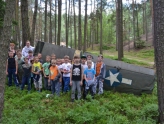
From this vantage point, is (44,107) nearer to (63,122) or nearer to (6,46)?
(63,122)

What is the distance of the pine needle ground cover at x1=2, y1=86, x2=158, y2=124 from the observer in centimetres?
495

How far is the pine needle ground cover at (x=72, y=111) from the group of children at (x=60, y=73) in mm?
452

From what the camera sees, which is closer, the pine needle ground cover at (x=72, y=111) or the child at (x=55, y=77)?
the pine needle ground cover at (x=72, y=111)

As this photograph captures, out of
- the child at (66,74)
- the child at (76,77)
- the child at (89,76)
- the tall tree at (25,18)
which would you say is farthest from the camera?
the tall tree at (25,18)

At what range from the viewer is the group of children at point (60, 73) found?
689 centimetres

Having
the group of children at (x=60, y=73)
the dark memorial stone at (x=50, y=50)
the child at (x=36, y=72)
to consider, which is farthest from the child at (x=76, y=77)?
the dark memorial stone at (x=50, y=50)

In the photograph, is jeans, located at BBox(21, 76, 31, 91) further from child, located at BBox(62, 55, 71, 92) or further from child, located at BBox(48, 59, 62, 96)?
child, located at BBox(62, 55, 71, 92)

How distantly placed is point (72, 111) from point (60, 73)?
2.31 metres

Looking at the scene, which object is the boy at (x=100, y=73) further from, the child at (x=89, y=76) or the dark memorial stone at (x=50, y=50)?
the dark memorial stone at (x=50, y=50)

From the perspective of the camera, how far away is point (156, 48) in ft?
16.1

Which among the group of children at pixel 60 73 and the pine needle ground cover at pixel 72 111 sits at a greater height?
the group of children at pixel 60 73

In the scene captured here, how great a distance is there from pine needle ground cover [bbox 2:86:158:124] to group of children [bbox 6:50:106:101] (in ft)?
1.48

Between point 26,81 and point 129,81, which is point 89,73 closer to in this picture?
point 129,81

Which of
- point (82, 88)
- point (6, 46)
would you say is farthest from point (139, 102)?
point (6, 46)
